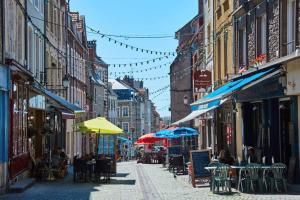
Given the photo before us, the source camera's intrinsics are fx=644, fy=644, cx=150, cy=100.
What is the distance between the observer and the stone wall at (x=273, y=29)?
19594mm

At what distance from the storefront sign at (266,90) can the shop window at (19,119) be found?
7.51 metres

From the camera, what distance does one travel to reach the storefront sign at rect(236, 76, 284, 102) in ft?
61.6

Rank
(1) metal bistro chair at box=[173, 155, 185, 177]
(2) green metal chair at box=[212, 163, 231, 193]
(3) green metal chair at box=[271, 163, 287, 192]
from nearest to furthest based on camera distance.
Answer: (3) green metal chair at box=[271, 163, 287, 192], (2) green metal chair at box=[212, 163, 231, 193], (1) metal bistro chair at box=[173, 155, 185, 177]

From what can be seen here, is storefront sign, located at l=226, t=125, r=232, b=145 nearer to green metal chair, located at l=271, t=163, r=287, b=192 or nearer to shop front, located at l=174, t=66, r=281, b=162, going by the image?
shop front, located at l=174, t=66, r=281, b=162

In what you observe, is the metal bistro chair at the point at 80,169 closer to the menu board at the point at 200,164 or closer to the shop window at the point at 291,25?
the menu board at the point at 200,164

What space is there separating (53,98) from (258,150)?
8.33 metres

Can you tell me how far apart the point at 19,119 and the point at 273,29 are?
28.7 ft

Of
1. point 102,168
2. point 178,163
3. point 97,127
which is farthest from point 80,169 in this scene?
point 178,163

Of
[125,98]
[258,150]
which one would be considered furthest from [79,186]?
[125,98]

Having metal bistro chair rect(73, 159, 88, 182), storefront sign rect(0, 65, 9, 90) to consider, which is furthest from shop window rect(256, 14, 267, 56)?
storefront sign rect(0, 65, 9, 90)

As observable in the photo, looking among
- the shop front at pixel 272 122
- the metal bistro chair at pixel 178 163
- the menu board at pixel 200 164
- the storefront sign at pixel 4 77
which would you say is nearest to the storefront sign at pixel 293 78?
the shop front at pixel 272 122

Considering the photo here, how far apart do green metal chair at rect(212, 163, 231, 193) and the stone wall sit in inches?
163

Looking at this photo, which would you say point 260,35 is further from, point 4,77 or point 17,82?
point 4,77

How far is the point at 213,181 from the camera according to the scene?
17672 mm
